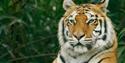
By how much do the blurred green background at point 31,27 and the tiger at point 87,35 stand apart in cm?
269

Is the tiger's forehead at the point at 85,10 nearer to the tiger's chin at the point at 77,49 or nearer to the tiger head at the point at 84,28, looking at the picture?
the tiger head at the point at 84,28

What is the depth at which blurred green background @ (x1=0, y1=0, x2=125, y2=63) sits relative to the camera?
8883 mm

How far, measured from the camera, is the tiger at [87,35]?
557cm

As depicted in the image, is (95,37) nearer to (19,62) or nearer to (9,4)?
(9,4)

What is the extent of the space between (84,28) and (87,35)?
77 mm

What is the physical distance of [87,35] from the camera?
555cm

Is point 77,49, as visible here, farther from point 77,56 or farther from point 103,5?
point 103,5

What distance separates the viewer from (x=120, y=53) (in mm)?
7457

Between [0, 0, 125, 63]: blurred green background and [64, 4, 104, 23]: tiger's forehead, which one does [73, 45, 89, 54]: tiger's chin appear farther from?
[0, 0, 125, 63]: blurred green background

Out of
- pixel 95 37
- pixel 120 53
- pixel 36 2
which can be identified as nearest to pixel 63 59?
pixel 95 37

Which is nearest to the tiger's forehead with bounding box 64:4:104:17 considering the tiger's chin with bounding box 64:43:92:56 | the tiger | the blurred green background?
the tiger

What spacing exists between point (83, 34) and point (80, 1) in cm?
302

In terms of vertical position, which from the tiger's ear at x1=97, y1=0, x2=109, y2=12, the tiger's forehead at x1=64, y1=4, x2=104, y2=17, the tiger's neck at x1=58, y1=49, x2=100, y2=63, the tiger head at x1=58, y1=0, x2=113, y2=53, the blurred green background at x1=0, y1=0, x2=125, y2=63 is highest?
the tiger's ear at x1=97, y1=0, x2=109, y2=12

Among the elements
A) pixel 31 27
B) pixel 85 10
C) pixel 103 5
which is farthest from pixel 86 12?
pixel 31 27
